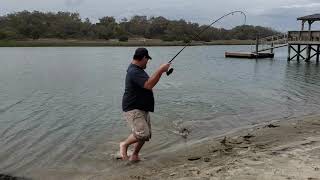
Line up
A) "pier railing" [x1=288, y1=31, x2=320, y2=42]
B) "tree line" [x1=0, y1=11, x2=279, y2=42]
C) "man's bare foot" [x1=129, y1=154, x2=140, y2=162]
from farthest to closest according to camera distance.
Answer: "tree line" [x1=0, y1=11, x2=279, y2=42], "pier railing" [x1=288, y1=31, x2=320, y2=42], "man's bare foot" [x1=129, y1=154, x2=140, y2=162]

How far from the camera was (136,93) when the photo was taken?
8773mm

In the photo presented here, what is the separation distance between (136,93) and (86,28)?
128 m

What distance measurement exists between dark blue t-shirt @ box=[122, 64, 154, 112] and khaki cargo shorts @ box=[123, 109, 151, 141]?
9 centimetres

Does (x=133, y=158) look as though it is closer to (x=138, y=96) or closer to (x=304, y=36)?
(x=138, y=96)

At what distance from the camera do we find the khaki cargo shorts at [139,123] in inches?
347

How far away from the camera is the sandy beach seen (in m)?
7.97

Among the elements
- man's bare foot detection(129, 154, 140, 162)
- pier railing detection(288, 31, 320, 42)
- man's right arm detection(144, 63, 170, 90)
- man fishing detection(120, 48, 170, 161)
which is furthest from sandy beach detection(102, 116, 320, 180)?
pier railing detection(288, 31, 320, 42)

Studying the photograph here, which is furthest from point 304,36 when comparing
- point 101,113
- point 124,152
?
point 124,152

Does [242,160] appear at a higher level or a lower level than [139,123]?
lower

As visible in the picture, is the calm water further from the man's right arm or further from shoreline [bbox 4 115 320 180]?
the man's right arm

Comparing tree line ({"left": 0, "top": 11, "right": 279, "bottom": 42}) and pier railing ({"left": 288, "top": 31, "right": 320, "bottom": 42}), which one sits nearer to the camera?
pier railing ({"left": 288, "top": 31, "right": 320, "bottom": 42})

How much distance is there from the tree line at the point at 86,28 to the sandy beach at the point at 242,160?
337ft

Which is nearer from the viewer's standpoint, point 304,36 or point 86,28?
point 304,36

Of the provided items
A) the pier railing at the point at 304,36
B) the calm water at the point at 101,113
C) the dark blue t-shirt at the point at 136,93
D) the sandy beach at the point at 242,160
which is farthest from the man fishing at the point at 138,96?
the pier railing at the point at 304,36
